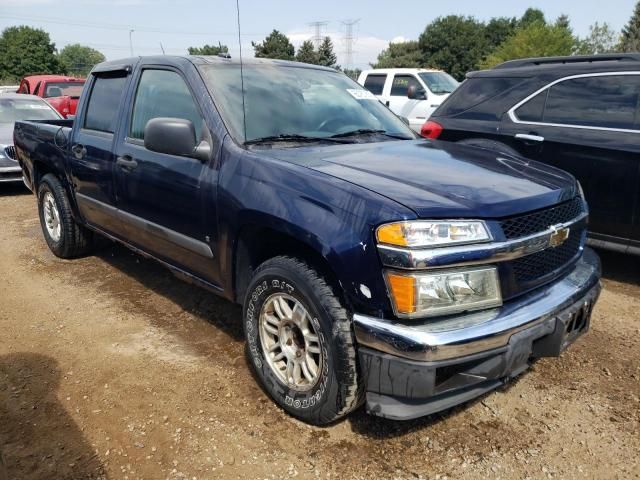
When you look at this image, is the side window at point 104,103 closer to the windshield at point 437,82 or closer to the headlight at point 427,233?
the headlight at point 427,233

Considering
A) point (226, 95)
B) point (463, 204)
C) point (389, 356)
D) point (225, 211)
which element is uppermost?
point (226, 95)

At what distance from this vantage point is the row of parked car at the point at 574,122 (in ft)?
14.3

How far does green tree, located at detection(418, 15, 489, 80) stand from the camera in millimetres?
67000

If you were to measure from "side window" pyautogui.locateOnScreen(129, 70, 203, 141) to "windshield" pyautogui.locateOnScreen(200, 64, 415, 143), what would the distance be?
0.66 ft

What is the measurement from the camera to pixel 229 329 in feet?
12.4

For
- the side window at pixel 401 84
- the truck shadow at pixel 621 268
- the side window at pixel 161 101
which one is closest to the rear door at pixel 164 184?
the side window at pixel 161 101

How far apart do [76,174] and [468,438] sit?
3.66m

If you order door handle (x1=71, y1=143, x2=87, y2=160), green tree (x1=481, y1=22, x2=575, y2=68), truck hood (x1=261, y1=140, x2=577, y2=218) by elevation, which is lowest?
door handle (x1=71, y1=143, x2=87, y2=160)

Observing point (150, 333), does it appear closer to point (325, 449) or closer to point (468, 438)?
point (325, 449)

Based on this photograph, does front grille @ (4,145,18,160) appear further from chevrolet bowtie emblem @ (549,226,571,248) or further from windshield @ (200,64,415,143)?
chevrolet bowtie emblem @ (549,226,571,248)

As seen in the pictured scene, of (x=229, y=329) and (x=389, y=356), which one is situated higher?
(x=389, y=356)

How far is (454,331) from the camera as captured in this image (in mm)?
2148

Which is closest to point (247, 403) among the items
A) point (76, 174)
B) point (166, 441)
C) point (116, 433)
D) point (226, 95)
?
point (166, 441)

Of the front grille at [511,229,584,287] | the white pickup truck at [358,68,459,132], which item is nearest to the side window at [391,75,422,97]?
the white pickup truck at [358,68,459,132]
